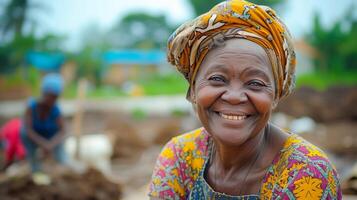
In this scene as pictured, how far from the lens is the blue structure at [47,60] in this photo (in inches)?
984

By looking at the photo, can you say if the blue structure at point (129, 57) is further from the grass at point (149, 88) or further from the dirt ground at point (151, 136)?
the dirt ground at point (151, 136)

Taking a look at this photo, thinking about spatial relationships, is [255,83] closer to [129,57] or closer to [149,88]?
[149,88]

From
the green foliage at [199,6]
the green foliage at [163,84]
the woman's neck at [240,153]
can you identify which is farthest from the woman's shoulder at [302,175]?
the green foliage at [199,6]

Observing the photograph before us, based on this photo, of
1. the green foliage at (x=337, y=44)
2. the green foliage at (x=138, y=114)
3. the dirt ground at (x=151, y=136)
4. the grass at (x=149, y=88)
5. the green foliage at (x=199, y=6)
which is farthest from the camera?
the green foliage at (x=199, y=6)

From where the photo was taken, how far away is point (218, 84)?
5.33ft

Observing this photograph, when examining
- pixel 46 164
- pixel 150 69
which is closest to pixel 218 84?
pixel 46 164

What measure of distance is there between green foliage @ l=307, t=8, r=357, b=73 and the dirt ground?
3569 mm

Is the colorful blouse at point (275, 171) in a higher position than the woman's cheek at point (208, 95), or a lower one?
lower

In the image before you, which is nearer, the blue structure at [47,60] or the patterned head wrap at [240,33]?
the patterned head wrap at [240,33]

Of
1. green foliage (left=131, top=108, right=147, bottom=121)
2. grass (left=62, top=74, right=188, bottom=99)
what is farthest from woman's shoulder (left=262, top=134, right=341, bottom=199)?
grass (left=62, top=74, right=188, bottom=99)

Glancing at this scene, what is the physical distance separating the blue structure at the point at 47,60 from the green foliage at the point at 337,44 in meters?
14.6

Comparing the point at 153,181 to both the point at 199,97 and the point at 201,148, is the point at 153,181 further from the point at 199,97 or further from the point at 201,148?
the point at 199,97

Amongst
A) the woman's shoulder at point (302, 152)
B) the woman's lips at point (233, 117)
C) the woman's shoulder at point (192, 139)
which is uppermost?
the woman's lips at point (233, 117)

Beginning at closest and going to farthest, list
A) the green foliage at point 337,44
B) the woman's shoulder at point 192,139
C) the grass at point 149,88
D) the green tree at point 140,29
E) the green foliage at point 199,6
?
the woman's shoulder at point 192,139 < the green foliage at point 337,44 < the grass at point 149,88 < the green foliage at point 199,6 < the green tree at point 140,29
